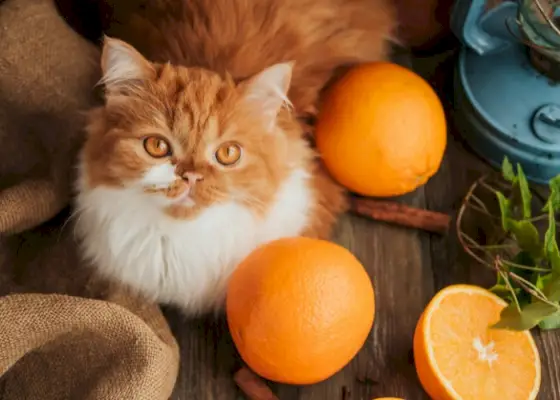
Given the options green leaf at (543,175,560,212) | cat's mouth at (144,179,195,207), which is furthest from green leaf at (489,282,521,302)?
cat's mouth at (144,179,195,207)

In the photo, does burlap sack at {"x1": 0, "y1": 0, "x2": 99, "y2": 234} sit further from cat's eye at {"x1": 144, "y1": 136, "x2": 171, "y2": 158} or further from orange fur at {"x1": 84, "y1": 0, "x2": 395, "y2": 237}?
cat's eye at {"x1": 144, "y1": 136, "x2": 171, "y2": 158}

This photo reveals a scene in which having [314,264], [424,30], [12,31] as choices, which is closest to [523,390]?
[314,264]

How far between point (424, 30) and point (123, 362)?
33.4 inches

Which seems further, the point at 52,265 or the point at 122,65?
the point at 52,265

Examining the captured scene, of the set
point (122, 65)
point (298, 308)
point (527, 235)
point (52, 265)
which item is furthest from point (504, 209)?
point (52, 265)

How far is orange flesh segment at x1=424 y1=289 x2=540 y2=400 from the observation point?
3.44 feet

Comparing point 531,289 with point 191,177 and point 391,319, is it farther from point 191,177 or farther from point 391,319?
point 191,177

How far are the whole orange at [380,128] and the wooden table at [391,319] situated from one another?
0.13 m

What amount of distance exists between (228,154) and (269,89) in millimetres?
104

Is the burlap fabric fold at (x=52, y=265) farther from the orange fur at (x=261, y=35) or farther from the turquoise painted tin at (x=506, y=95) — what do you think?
the turquoise painted tin at (x=506, y=95)

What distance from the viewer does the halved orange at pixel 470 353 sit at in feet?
3.44

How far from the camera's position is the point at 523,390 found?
1.06 meters

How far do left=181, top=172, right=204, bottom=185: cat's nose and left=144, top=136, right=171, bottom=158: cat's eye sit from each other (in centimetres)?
5

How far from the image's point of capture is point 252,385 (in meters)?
1.13
